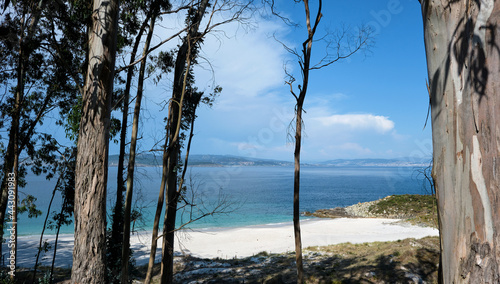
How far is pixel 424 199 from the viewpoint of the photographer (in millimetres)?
31062

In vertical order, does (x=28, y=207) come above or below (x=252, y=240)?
above

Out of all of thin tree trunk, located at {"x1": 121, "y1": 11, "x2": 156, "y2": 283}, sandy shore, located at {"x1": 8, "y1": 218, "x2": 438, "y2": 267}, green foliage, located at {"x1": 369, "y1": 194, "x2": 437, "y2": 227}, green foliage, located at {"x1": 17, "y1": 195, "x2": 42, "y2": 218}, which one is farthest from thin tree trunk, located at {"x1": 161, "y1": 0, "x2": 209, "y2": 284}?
green foliage, located at {"x1": 369, "y1": 194, "x2": 437, "y2": 227}

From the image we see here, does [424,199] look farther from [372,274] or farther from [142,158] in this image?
[142,158]

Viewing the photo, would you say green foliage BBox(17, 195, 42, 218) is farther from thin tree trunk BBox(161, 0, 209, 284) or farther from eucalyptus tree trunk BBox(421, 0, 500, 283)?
eucalyptus tree trunk BBox(421, 0, 500, 283)

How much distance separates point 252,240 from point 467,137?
17914 mm

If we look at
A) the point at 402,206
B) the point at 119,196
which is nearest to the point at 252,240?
the point at 119,196

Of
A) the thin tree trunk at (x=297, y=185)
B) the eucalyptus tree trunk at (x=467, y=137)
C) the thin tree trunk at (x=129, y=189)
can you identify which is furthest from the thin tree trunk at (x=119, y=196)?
the eucalyptus tree trunk at (x=467, y=137)

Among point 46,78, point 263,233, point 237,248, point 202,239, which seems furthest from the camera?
point 263,233

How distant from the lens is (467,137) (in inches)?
53.0

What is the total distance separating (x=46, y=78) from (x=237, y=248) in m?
11.2

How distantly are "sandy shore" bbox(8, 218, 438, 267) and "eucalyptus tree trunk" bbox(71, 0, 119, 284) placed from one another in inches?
387

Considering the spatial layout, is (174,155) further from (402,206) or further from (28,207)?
(402,206)

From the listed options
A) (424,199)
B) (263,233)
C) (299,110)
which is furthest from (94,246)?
(424,199)

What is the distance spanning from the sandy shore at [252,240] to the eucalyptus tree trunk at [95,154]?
9835 mm
